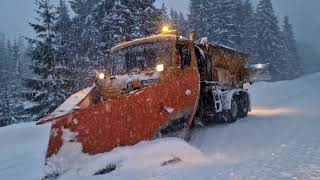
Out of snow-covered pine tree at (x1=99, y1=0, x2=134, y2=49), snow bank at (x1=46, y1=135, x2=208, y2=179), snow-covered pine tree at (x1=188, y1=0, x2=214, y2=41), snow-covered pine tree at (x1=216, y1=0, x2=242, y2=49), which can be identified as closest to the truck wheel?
snow bank at (x1=46, y1=135, x2=208, y2=179)

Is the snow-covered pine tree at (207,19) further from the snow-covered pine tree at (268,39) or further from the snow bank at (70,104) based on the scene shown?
the snow bank at (70,104)

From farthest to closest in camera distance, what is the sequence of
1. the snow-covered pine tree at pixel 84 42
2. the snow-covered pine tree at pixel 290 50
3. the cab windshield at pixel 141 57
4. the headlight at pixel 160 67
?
1. the snow-covered pine tree at pixel 290 50
2. the snow-covered pine tree at pixel 84 42
3. the cab windshield at pixel 141 57
4. the headlight at pixel 160 67

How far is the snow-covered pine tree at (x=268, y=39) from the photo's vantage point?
49125 mm

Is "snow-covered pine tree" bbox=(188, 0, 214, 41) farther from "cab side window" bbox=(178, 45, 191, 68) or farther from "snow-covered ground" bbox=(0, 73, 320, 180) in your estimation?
"cab side window" bbox=(178, 45, 191, 68)

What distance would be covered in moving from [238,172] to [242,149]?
2292 mm

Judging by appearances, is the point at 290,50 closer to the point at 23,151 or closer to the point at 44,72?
the point at 44,72

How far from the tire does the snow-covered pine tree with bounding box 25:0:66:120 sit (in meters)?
11.9

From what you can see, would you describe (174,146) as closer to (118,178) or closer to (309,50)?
(118,178)

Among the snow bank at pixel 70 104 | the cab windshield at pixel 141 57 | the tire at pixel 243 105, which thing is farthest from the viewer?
the tire at pixel 243 105

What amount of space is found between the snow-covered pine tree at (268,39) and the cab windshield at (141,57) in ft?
133

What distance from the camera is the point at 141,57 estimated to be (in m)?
9.84

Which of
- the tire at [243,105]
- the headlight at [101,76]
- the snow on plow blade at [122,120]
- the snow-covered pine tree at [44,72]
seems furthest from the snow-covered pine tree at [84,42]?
the snow on plow blade at [122,120]

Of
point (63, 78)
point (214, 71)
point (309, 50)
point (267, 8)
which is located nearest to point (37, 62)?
point (63, 78)

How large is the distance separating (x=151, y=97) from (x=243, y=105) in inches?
247
